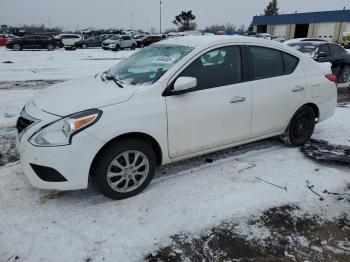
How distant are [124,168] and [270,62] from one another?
8.27ft

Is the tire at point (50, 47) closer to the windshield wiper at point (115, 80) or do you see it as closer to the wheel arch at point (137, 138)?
the windshield wiper at point (115, 80)

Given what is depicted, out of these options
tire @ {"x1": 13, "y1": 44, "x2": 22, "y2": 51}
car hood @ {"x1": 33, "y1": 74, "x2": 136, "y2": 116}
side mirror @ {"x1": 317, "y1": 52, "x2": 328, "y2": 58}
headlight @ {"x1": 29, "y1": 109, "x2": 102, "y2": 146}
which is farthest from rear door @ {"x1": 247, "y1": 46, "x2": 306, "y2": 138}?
tire @ {"x1": 13, "y1": 44, "x2": 22, "y2": 51}

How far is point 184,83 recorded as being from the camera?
3561 millimetres

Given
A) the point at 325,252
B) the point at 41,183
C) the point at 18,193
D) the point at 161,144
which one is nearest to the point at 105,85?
the point at 161,144

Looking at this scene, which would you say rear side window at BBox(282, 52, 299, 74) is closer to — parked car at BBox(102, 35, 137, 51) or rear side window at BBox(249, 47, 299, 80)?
rear side window at BBox(249, 47, 299, 80)

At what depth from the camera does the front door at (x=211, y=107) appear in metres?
3.73

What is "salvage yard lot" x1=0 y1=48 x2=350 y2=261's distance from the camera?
2.90m

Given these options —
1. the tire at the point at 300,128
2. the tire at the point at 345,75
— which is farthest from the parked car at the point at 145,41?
the tire at the point at 300,128

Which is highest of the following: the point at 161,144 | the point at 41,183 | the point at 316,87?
the point at 316,87

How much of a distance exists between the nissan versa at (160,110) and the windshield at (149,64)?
2 centimetres

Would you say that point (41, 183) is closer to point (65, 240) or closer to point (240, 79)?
point (65, 240)

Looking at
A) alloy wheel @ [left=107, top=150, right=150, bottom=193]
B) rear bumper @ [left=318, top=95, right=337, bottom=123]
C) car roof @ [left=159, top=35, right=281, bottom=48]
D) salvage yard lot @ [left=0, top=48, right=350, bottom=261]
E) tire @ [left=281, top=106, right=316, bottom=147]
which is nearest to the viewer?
salvage yard lot @ [left=0, top=48, right=350, bottom=261]

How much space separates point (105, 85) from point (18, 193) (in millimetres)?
1584

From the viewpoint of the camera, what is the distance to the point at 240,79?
4195 mm
